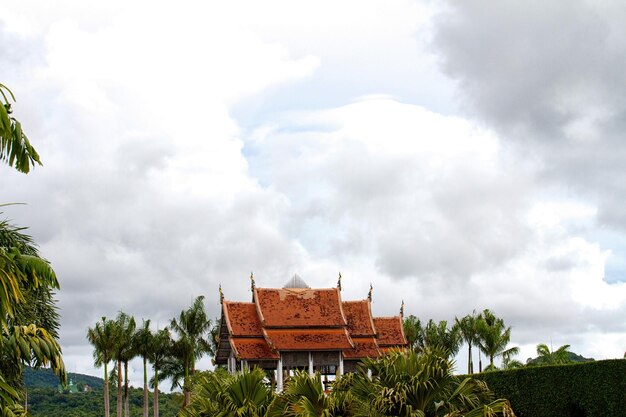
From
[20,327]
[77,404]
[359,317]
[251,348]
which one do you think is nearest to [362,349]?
[359,317]

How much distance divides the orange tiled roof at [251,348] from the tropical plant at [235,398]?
27475mm

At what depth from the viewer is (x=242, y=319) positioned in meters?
55.1

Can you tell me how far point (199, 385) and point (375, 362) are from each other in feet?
24.3

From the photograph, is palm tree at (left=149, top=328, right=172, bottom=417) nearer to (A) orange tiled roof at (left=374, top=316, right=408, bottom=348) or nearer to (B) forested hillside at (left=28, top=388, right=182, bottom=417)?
(B) forested hillside at (left=28, top=388, right=182, bottom=417)

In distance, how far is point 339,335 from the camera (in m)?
54.8

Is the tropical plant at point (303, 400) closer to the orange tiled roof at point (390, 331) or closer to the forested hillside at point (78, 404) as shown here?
the orange tiled roof at point (390, 331)

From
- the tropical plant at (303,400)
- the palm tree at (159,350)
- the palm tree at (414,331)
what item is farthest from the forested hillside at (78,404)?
the tropical plant at (303,400)

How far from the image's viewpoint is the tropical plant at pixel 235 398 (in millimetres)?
23938

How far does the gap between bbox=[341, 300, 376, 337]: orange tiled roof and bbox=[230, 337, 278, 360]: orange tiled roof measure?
632 cm

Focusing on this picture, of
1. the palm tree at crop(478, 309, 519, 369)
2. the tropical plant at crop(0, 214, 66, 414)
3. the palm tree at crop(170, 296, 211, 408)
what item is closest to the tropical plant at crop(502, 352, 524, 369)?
the palm tree at crop(478, 309, 519, 369)

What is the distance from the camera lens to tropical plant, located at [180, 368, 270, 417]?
23.9 metres

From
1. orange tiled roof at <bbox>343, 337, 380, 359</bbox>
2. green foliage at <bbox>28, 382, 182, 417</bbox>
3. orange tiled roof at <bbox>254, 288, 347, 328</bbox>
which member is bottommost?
green foliage at <bbox>28, 382, 182, 417</bbox>

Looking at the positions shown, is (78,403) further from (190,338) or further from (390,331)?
(390,331)

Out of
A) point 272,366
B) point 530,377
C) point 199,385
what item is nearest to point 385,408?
point 199,385
